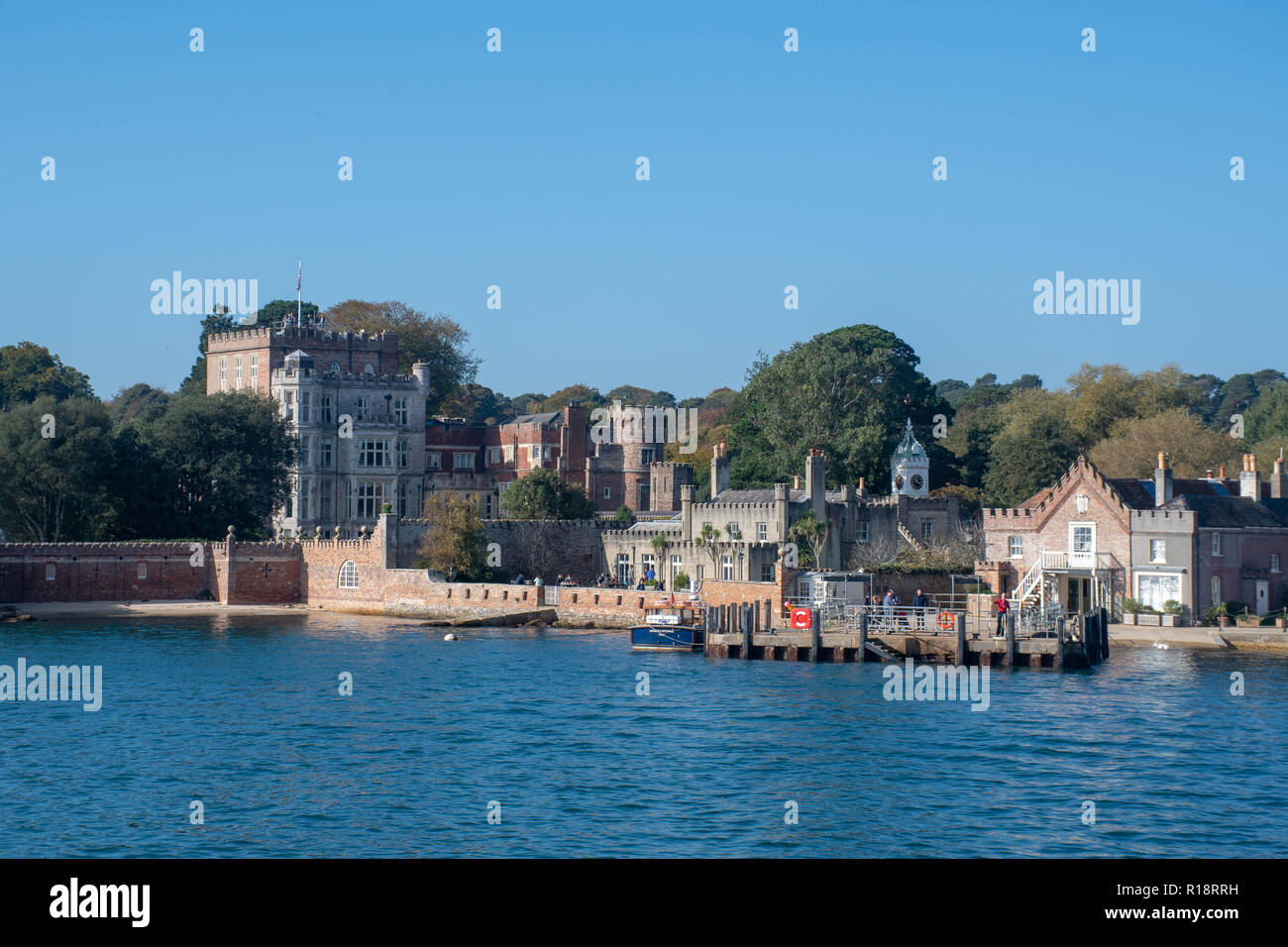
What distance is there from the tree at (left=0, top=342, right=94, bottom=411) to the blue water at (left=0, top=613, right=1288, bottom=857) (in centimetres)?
5772

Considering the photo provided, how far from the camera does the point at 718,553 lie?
6544 centimetres

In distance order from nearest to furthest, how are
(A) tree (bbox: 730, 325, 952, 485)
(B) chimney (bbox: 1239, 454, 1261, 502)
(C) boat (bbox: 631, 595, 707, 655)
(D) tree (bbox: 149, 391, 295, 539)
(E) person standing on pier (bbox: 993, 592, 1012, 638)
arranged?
(E) person standing on pier (bbox: 993, 592, 1012, 638)
(C) boat (bbox: 631, 595, 707, 655)
(B) chimney (bbox: 1239, 454, 1261, 502)
(D) tree (bbox: 149, 391, 295, 539)
(A) tree (bbox: 730, 325, 952, 485)

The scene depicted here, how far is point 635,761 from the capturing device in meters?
31.4

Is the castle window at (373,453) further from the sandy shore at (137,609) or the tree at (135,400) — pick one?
the tree at (135,400)

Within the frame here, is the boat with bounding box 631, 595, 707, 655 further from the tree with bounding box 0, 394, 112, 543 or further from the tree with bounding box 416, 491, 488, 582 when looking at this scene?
the tree with bounding box 0, 394, 112, 543

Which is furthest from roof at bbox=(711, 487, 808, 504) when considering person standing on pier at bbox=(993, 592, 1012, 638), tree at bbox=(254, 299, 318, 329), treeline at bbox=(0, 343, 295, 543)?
tree at bbox=(254, 299, 318, 329)

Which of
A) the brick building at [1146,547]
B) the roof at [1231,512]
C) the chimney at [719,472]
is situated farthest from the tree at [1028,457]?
the roof at [1231,512]

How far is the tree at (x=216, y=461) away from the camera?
7181 cm

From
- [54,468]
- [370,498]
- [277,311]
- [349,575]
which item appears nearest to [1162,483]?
[349,575]

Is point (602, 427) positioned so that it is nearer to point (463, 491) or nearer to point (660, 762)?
point (463, 491)

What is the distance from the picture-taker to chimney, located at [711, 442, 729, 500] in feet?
242
